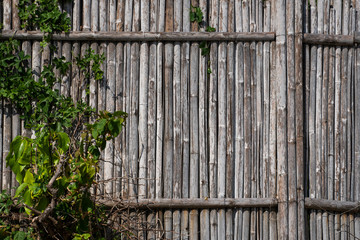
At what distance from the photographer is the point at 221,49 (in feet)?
19.2

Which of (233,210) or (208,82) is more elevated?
(208,82)

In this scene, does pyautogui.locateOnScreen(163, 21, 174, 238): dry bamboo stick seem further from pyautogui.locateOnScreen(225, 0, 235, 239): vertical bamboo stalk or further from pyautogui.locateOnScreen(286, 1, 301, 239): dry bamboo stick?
pyautogui.locateOnScreen(286, 1, 301, 239): dry bamboo stick

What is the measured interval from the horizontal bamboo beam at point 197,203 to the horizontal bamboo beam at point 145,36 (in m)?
1.72

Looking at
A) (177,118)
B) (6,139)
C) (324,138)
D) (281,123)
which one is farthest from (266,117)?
(6,139)

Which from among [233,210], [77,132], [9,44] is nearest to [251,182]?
[233,210]

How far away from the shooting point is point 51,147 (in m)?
4.92

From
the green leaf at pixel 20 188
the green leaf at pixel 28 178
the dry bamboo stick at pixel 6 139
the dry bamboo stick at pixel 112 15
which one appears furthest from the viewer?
the dry bamboo stick at pixel 112 15

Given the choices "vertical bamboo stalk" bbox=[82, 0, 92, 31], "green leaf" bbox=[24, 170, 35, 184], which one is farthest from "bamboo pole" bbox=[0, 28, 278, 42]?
"green leaf" bbox=[24, 170, 35, 184]

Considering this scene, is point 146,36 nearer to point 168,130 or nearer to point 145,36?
point 145,36

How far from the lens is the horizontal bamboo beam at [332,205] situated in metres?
5.75

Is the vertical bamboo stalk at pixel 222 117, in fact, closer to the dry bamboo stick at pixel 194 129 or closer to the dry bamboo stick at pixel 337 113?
the dry bamboo stick at pixel 194 129

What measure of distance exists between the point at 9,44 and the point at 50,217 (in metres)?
1.89

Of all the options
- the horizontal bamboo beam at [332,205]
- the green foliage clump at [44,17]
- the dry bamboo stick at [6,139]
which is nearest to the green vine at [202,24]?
the green foliage clump at [44,17]

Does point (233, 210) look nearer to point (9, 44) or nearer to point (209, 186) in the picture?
point (209, 186)
